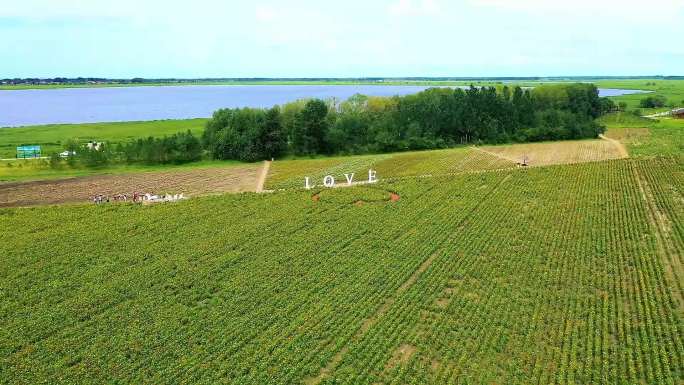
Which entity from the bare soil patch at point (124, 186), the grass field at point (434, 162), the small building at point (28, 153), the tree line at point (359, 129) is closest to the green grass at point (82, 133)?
the small building at point (28, 153)

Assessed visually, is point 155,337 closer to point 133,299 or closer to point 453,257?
point 133,299

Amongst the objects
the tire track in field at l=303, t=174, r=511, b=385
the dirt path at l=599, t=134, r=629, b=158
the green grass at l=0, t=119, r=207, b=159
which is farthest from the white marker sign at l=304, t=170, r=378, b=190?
the green grass at l=0, t=119, r=207, b=159

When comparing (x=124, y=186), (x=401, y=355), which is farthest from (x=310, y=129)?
(x=401, y=355)

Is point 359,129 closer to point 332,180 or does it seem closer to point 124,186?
point 332,180

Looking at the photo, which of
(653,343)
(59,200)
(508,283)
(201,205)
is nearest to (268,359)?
(508,283)

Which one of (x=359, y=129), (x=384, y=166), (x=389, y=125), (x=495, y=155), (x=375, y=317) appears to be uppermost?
(x=389, y=125)

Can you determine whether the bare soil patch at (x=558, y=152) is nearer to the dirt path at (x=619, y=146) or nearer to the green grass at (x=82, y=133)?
the dirt path at (x=619, y=146)
